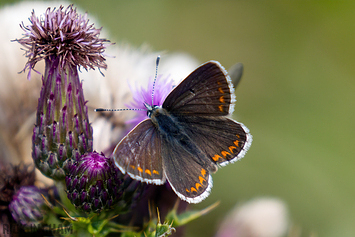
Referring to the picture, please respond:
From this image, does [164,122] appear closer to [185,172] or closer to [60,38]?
[185,172]

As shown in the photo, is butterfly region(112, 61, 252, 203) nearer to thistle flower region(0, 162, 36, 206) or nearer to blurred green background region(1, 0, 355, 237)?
thistle flower region(0, 162, 36, 206)

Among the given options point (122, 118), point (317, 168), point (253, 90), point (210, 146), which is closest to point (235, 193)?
point (317, 168)

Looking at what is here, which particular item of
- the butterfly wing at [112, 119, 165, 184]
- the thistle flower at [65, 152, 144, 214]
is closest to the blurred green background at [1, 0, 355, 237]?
the butterfly wing at [112, 119, 165, 184]

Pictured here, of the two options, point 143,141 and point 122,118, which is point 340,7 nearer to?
point 122,118

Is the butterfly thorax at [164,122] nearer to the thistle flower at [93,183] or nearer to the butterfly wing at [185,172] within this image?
the butterfly wing at [185,172]

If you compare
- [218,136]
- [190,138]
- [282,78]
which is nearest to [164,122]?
[190,138]

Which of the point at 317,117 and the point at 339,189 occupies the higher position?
the point at 317,117

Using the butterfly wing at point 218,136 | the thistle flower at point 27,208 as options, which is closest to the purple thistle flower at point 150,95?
the butterfly wing at point 218,136
